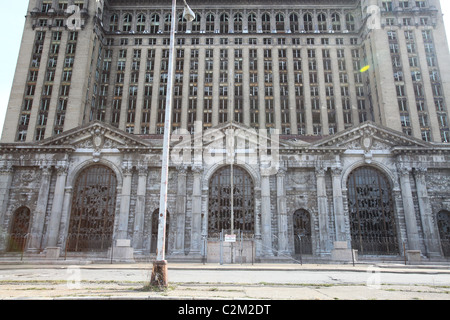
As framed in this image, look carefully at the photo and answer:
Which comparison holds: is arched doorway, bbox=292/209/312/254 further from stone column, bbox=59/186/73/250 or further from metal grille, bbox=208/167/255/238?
stone column, bbox=59/186/73/250

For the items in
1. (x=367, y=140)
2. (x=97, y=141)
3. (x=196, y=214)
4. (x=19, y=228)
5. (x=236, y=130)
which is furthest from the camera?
(x=97, y=141)

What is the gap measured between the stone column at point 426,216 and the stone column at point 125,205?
30513mm

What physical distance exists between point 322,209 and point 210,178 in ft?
40.2

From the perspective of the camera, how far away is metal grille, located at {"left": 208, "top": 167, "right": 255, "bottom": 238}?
35.2 metres

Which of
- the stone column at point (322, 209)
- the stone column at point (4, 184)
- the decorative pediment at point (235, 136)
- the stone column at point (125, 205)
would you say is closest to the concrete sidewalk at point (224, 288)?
the stone column at point (322, 209)

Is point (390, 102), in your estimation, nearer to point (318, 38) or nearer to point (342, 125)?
point (342, 125)

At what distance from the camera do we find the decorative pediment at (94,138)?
37.1m

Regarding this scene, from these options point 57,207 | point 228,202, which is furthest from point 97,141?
point 228,202

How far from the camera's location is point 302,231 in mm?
35188

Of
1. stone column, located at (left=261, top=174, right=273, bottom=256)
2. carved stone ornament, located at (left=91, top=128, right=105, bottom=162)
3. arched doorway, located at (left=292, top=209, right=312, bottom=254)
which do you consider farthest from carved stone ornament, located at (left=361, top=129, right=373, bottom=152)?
carved stone ornament, located at (left=91, top=128, right=105, bottom=162)

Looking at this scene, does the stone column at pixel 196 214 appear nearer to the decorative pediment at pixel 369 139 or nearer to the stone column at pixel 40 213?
the decorative pediment at pixel 369 139

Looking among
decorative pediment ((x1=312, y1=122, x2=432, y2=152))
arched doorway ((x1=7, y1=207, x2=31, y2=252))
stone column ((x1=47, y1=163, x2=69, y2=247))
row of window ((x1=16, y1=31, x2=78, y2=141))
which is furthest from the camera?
row of window ((x1=16, y1=31, x2=78, y2=141))

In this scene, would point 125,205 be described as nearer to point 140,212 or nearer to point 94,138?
point 140,212

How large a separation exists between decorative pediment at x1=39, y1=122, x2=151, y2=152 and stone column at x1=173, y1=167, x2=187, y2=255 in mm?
6420
